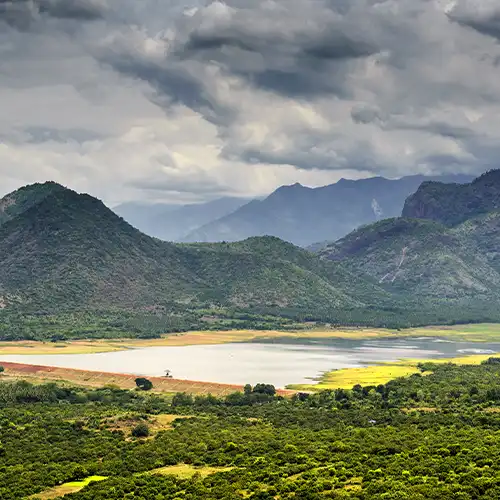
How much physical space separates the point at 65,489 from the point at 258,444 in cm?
1557

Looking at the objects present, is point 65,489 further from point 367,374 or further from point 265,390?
point 367,374

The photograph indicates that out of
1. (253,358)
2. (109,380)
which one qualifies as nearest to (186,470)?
(109,380)

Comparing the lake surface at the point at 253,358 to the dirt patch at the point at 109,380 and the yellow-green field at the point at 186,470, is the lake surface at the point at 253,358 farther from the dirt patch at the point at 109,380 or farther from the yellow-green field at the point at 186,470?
the yellow-green field at the point at 186,470

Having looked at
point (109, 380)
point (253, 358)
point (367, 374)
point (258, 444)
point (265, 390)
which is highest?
point (253, 358)

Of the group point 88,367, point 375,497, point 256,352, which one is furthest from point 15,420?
point 256,352

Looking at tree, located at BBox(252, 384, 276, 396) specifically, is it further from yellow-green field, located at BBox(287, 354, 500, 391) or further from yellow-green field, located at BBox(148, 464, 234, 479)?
yellow-green field, located at BBox(148, 464, 234, 479)

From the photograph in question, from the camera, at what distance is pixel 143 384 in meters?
113

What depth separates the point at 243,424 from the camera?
80.9m

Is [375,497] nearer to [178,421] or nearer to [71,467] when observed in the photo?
[71,467]

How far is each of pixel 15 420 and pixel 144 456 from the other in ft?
76.8

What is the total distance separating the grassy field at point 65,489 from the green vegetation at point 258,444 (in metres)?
0.26

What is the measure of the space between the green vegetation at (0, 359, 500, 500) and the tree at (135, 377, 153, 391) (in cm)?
609

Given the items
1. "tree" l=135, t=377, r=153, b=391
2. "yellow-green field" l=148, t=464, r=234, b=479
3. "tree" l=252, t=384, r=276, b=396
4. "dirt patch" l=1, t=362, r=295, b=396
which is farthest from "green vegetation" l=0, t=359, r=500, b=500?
"dirt patch" l=1, t=362, r=295, b=396

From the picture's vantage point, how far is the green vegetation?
49438 millimetres
